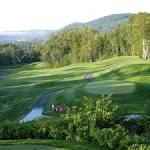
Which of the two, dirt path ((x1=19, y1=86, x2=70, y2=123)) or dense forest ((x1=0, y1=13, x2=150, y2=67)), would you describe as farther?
dense forest ((x1=0, y1=13, x2=150, y2=67))

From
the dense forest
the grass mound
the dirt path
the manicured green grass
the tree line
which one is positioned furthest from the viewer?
the dense forest

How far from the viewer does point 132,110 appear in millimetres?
40781

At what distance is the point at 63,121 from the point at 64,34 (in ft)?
522

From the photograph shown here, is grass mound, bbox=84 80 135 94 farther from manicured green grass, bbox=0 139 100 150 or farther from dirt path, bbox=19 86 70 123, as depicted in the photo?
manicured green grass, bbox=0 139 100 150

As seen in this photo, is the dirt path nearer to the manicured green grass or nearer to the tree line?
the tree line

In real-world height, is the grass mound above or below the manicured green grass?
below

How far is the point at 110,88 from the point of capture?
49938 millimetres

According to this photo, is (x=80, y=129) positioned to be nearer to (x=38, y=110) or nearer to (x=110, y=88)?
(x=38, y=110)

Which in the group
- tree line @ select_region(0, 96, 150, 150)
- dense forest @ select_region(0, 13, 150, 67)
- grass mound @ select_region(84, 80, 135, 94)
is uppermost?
tree line @ select_region(0, 96, 150, 150)

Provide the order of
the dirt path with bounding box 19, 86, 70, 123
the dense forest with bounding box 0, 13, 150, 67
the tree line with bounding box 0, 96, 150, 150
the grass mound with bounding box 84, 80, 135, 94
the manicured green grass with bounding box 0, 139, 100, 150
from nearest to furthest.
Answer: the manicured green grass with bounding box 0, 139, 100, 150 < the tree line with bounding box 0, 96, 150, 150 < the dirt path with bounding box 19, 86, 70, 123 < the grass mound with bounding box 84, 80, 135, 94 < the dense forest with bounding box 0, 13, 150, 67

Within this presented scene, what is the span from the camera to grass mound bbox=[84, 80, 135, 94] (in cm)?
4819

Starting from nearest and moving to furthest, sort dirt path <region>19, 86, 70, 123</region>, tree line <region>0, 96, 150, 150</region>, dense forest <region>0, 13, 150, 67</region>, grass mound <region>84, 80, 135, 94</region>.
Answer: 1. tree line <region>0, 96, 150, 150</region>
2. dirt path <region>19, 86, 70, 123</region>
3. grass mound <region>84, 80, 135, 94</region>
4. dense forest <region>0, 13, 150, 67</region>

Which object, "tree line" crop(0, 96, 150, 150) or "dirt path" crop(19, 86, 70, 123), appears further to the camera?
"dirt path" crop(19, 86, 70, 123)

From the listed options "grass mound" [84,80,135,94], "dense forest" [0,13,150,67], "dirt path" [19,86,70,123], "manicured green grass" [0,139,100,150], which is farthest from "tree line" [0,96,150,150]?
"dense forest" [0,13,150,67]
